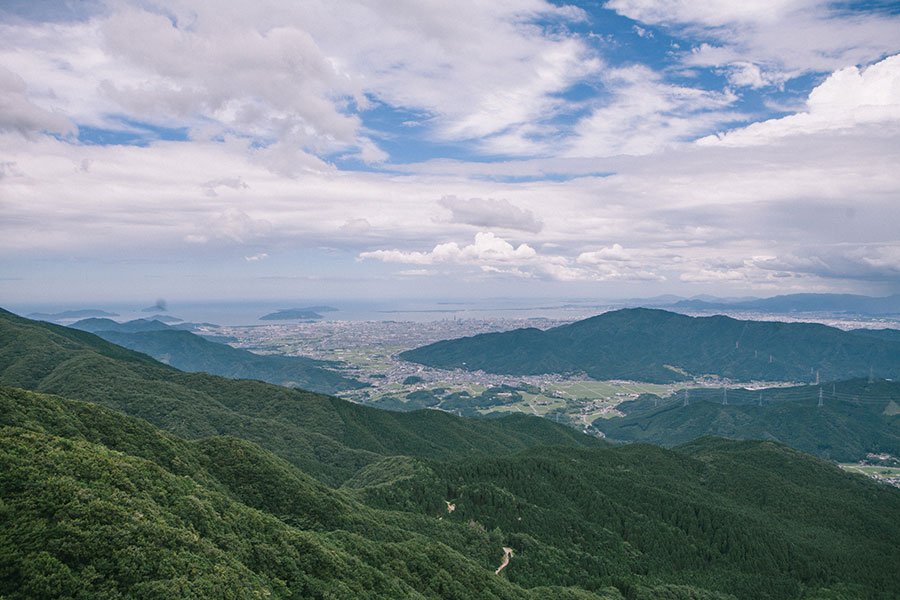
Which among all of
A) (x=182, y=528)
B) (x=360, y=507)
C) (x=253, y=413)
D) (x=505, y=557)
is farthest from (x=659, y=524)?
(x=253, y=413)

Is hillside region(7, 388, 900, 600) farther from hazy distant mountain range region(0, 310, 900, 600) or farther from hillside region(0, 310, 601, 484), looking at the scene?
hillside region(0, 310, 601, 484)

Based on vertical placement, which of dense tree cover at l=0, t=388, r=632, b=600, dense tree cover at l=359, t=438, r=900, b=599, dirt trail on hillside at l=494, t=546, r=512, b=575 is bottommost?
dense tree cover at l=359, t=438, r=900, b=599

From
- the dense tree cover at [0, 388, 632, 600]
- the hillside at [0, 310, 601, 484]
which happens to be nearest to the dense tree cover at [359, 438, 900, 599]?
the dense tree cover at [0, 388, 632, 600]

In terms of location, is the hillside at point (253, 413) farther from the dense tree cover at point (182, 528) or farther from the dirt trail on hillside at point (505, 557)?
the dense tree cover at point (182, 528)

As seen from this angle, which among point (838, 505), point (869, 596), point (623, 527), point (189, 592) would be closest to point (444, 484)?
point (623, 527)

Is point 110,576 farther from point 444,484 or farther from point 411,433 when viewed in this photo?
point 411,433
